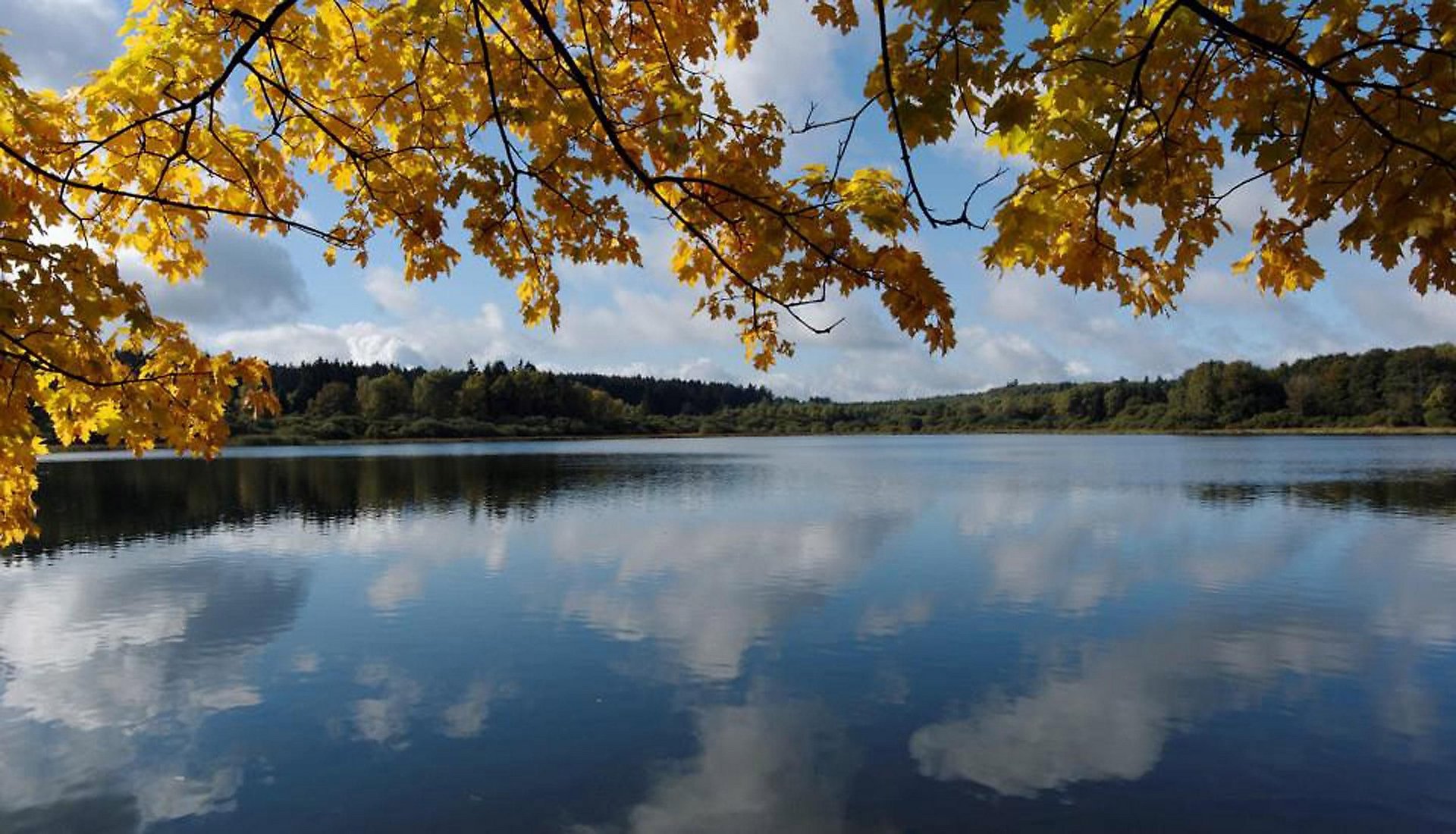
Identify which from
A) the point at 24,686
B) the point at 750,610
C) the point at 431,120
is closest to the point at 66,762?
the point at 24,686

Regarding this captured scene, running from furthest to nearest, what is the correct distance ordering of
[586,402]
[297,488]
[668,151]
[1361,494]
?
1. [586,402]
2. [297,488]
3. [1361,494]
4. [668,151]

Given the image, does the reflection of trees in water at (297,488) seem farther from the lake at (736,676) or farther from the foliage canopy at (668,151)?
the foliage canopy at (668,151)

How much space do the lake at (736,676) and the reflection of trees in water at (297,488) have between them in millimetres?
3114

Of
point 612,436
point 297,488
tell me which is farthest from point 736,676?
point 612,436

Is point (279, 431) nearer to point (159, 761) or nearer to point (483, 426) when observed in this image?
point (483, 426)

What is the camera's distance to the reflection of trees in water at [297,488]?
130 feet

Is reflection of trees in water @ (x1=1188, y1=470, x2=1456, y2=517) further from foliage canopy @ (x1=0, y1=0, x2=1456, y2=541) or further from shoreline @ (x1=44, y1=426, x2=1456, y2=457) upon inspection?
shoreline @ (x1=44, y1=426, x2=1456, y2=457)

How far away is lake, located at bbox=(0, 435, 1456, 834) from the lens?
1112 cm

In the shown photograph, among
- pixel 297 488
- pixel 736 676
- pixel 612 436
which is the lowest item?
pixel 736 676

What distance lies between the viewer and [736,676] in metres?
15.9

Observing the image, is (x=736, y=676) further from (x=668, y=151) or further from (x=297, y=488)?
(x=297, y=488)

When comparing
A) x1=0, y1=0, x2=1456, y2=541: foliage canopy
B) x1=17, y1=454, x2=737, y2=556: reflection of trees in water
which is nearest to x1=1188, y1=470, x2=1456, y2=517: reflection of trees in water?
x1=17, y1=454, x2=737, y2=556: reflection of trees in water

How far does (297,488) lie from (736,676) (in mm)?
51282

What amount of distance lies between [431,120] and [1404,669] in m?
20.2
